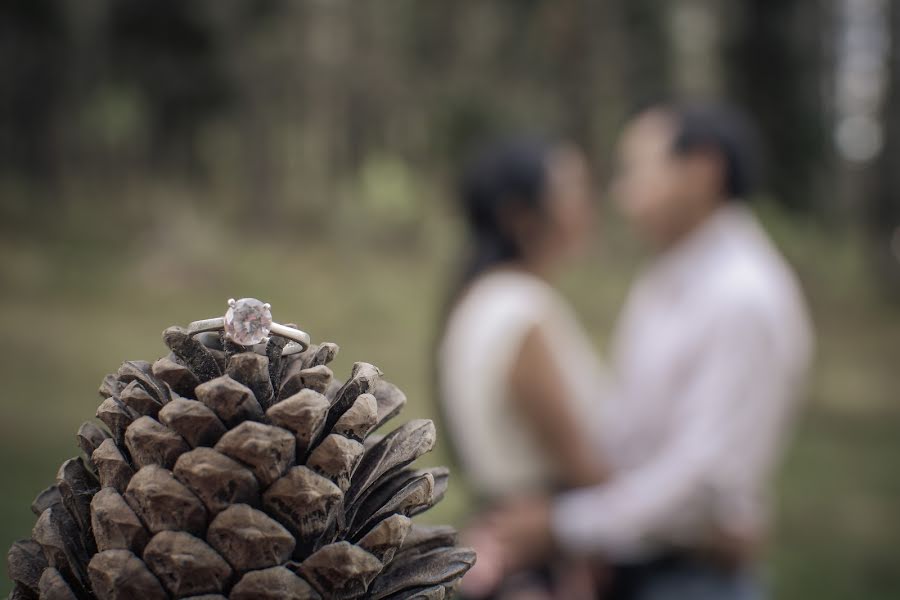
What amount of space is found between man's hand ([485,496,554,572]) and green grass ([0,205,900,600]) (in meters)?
0.94

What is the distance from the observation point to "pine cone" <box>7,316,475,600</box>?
320 millimetres

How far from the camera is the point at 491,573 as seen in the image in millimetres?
1218

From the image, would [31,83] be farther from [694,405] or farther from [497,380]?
[694,405]

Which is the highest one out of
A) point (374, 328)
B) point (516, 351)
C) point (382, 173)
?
point (382, 173)

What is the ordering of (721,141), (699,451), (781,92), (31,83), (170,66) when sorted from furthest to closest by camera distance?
(781,92) → (170,66) → (31,83) → (721,141) → (699,451)

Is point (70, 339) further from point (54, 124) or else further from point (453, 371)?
point (453, 371)

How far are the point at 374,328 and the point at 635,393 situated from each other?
84.6 inches

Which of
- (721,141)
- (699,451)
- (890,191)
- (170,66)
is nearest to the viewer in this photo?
(699,451)

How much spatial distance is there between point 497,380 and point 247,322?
3.11 ft

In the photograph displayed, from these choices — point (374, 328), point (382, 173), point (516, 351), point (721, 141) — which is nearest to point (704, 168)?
point (721, 141)

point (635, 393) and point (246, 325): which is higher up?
point (635, 393)

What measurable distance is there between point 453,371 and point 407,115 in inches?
116

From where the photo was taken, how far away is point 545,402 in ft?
4.12

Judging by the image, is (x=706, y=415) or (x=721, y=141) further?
(x=721, y=141)
